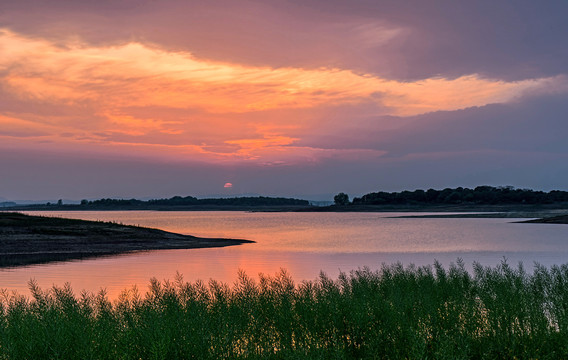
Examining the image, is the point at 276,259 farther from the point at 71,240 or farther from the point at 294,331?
the point at 294,331

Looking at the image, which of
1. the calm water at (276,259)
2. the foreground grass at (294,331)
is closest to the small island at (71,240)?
the calm water at (276,259)

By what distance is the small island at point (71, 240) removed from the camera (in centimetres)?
5631

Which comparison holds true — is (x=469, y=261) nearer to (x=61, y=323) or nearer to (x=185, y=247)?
(x=185, y=247)

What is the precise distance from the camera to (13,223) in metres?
71.4

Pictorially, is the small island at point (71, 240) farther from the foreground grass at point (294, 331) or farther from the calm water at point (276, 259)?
the foreground grass at point (294, 331)

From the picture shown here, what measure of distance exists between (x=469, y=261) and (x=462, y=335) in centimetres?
4008

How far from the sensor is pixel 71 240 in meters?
66.1

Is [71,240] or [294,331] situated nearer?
[294,331]

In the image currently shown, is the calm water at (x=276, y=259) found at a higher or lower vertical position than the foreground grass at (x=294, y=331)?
lower

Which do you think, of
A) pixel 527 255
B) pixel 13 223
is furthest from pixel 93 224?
pixel 527 255

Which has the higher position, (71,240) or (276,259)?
(71,240)

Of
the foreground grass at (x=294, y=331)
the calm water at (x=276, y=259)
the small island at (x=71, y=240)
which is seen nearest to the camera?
the foreground grass at (x=294, y=331)

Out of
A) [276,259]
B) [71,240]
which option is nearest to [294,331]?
[276,259]

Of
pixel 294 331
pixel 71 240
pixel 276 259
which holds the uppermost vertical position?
pixel 294 331
